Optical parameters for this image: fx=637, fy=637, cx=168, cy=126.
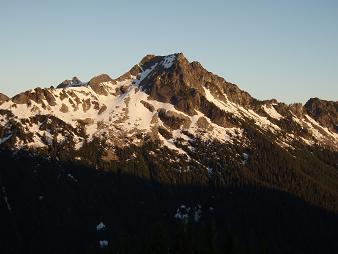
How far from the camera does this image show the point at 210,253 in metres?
152

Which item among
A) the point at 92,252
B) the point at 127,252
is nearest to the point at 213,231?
the point at 127,252

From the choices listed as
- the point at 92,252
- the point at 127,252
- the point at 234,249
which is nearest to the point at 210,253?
the point at 234,249

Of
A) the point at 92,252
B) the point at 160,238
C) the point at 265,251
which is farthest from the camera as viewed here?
the point at 92,252

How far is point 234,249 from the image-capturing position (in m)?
154

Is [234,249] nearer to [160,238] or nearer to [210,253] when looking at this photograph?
[210,253]

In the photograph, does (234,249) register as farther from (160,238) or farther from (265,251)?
(160,238)

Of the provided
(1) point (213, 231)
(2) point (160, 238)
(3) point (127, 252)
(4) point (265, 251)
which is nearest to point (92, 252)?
(3) point (127, 252)

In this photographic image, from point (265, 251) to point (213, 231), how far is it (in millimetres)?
13990

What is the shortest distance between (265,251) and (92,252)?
169ft

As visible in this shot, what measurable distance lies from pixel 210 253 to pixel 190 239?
1105 centimetres

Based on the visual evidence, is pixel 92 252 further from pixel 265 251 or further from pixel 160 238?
pixel 265 251

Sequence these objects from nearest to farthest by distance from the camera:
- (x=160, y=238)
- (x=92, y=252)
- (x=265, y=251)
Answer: (x=265, y=251) → (x=160, y=238) → (x=92, y=252)

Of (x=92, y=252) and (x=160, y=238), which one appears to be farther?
(x=92, y=252)

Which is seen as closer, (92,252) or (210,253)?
(210,253)
